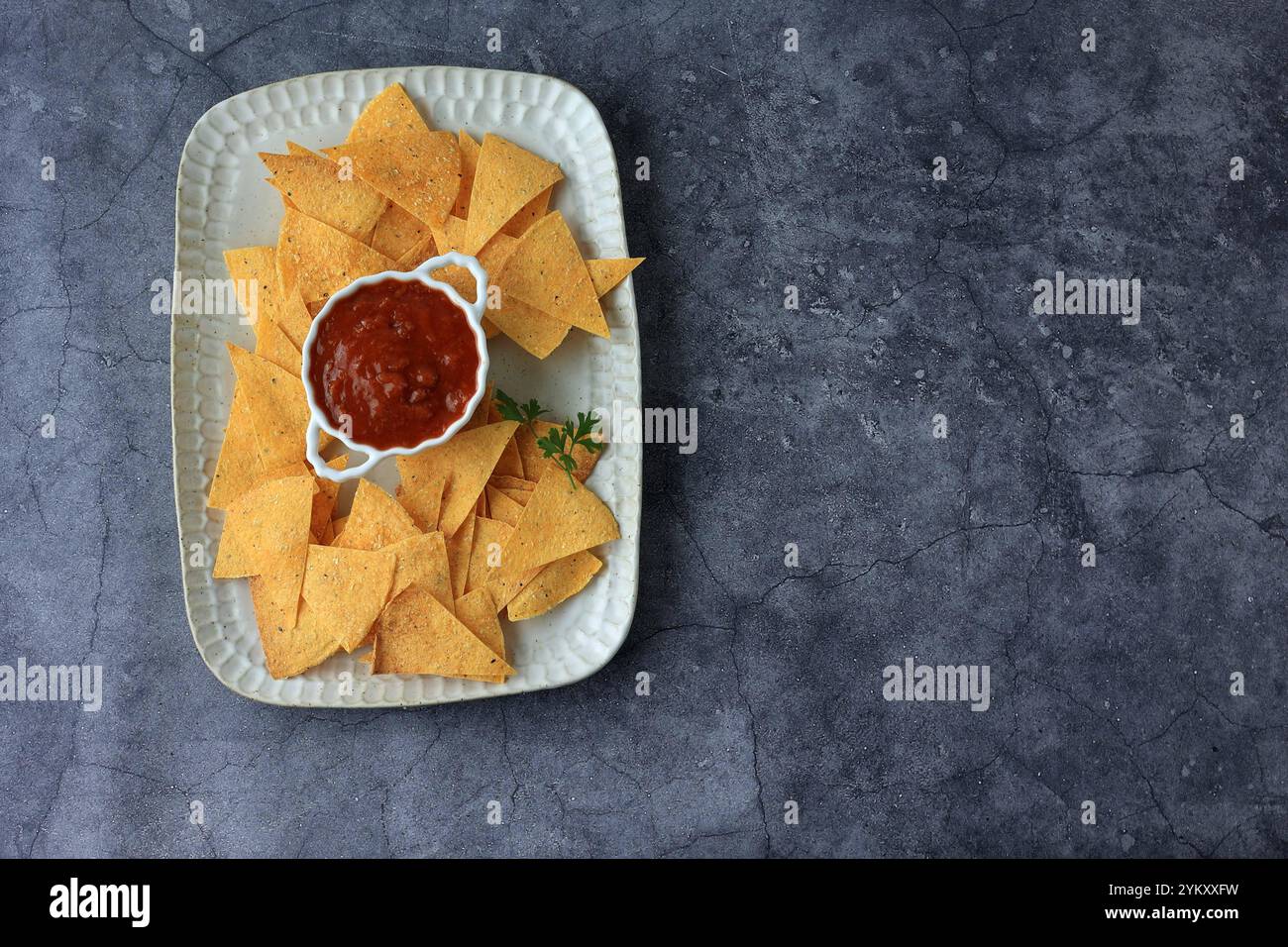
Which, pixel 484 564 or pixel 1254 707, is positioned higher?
pixel 484 564

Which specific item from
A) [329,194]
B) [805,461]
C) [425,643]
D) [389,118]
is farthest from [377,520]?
[805,461]

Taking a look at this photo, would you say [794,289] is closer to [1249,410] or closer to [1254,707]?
[1249,410]

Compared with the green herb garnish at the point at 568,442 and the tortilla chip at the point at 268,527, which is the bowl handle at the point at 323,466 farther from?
the green herb garnish at the point at 568,442

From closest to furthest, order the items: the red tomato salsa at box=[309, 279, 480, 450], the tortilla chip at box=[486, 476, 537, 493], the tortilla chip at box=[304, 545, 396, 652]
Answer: the red tomato salsa at box=[309, 279, 480, 450]
the tortilla chip at box=[304, 545, 396, 652]
the tortilla chip at box=[486, 476, 537, 493]

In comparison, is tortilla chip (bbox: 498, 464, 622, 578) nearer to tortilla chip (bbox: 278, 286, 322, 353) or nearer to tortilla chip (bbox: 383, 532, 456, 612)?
tortilla chip (bbox: 383, 532, 456, 612)

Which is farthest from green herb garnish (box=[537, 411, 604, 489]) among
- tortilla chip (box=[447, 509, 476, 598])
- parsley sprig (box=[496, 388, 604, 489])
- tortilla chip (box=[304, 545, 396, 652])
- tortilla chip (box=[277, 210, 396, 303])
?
tortilla chip (box=[277, 210, 396, 303])

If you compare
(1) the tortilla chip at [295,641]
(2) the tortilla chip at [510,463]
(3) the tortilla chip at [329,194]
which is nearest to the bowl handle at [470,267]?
(3) the tortilla chip at [329,194]

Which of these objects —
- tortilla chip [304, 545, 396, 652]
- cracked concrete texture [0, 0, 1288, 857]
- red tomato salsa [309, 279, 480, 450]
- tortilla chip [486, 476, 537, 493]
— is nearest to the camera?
red tomato salsa [309, 279, 480, 450]
